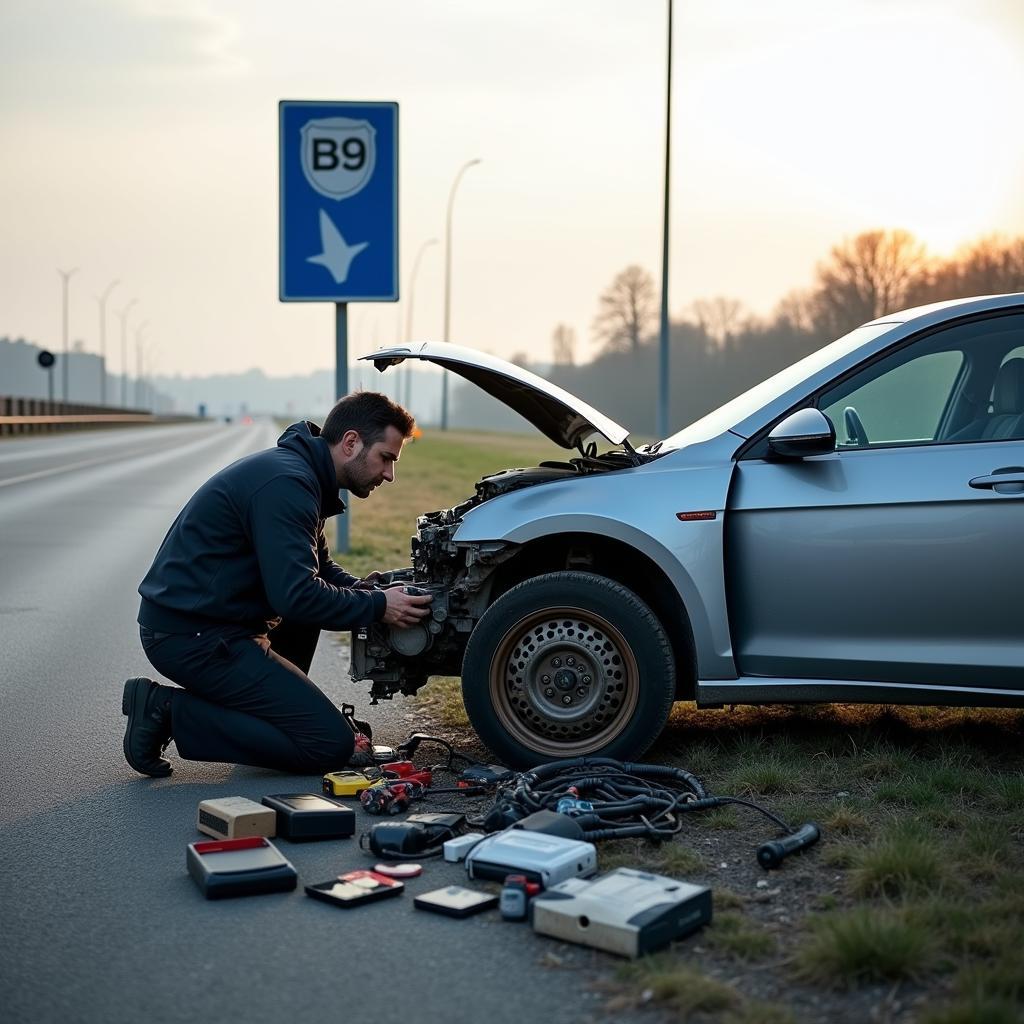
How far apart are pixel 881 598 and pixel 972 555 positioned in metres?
0.37

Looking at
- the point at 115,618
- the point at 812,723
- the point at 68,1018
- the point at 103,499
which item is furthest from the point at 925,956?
the point at 103,499

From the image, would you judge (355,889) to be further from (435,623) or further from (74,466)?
(74,466)

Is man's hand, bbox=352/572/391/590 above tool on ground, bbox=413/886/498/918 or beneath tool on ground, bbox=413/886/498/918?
above

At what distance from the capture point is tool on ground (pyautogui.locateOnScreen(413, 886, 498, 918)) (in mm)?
3885

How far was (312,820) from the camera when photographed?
15.3 ft

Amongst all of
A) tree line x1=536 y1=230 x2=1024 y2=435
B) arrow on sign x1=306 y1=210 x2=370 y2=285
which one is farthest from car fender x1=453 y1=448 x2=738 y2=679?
tree line x1=536 y1=230 x2=1024 y2=435

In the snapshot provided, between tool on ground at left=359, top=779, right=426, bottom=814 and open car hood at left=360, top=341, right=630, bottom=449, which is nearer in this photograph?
tool on ground at left=359, top=779, right=426, bottom=814

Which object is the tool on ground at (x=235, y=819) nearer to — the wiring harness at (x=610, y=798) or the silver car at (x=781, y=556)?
the wiring harness at (x=610, y=798)

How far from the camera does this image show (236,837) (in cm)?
453

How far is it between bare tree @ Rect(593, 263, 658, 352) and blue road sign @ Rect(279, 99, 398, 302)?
259 feet

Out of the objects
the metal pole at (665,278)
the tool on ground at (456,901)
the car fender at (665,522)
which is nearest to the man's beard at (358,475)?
the car fender at (665,522)

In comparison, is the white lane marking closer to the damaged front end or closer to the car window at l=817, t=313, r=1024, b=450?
the damaged front end

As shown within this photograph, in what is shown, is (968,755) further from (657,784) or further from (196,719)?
(196,719)

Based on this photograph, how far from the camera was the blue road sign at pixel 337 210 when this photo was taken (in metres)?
11.8
